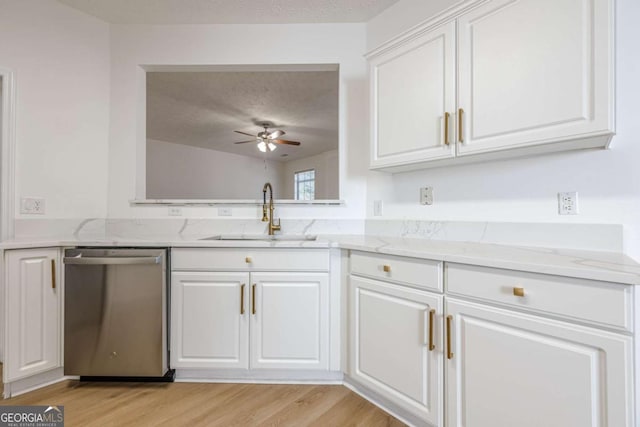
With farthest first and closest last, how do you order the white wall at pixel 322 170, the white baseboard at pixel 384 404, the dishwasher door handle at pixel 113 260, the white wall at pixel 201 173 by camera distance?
the white wall at pixel 322 170, the white wall at pixel 201 173, the dishwasher door handle at pixel 113 260, the white baseboard at pixel 384 404

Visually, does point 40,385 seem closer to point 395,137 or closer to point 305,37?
point 395,137

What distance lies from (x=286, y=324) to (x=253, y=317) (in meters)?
0.20

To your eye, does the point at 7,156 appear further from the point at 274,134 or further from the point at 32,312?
the point at 274,134

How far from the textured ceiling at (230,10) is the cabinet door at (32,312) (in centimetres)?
174

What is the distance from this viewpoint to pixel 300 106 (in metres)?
4.39

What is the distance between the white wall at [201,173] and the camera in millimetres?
6535

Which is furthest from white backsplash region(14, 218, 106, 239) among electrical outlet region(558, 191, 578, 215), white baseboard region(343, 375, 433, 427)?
electrical outlet region(558, 191, 578, 215)

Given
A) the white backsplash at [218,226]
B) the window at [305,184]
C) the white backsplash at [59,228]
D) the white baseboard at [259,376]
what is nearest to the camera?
the white baseboard at [259,376]

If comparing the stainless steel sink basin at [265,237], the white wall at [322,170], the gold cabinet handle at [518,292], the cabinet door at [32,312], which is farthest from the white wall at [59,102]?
the white wall at [322,170]

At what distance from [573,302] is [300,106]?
409 centimetres

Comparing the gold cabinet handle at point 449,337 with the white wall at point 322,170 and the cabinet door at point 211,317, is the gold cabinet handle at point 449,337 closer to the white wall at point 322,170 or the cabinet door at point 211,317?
the cabinet door at point 211,317

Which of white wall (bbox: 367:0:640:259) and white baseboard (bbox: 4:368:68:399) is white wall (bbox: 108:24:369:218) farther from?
white baseboard (bbox: 4:368:68:399)

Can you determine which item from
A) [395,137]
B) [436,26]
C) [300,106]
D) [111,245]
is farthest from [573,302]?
[300,106]

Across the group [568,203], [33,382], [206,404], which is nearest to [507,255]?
[568,203]
